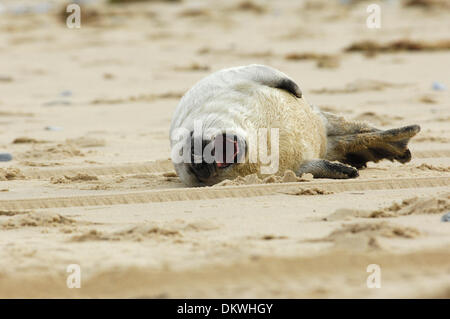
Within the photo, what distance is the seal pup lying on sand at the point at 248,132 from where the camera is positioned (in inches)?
203

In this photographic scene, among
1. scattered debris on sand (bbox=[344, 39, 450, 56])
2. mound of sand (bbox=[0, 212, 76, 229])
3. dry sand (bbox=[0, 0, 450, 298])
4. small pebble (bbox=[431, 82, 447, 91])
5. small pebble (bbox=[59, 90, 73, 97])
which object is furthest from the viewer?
scattered debris on sand (bbox=[344, 39, 450, 56])

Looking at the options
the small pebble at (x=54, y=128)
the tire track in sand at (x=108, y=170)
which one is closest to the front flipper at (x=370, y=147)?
the tire track in sand at (x=108, y=170)

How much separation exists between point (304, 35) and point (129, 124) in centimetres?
834

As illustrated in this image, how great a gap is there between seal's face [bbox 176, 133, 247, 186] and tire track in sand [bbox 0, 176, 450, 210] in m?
0.13

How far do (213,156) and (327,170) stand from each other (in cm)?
92

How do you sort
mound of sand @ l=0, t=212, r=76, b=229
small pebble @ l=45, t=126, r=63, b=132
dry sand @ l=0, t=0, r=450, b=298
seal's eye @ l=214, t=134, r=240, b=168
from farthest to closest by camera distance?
small pebble @ l=45, t=126, r=63, b=132, seal's eye @ l=214, t=134, r=240, b=168, mound of sand @ l=0, t=212, r=76, b=229, dry sand @ l=0, t=0, r=450, b=298

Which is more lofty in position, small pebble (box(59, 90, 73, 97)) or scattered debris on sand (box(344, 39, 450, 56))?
scattered debris on sand (box(344, 39, 450, 56))

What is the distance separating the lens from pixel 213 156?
511 cm

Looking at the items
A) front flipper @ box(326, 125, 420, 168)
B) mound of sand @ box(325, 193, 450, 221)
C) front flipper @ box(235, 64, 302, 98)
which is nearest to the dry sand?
mound of sand @ box(325, 193, 450, 221)

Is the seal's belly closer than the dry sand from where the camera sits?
No

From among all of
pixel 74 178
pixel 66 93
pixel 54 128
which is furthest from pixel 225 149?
pixel 66 93

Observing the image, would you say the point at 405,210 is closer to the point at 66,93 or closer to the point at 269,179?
the point at 269,179

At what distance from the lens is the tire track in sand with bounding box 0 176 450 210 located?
514cm

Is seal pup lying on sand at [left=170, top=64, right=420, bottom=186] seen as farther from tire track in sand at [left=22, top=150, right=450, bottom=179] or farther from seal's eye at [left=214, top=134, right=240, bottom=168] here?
tire track in sand at [left=22, top=150, right=450, bottom=179]
